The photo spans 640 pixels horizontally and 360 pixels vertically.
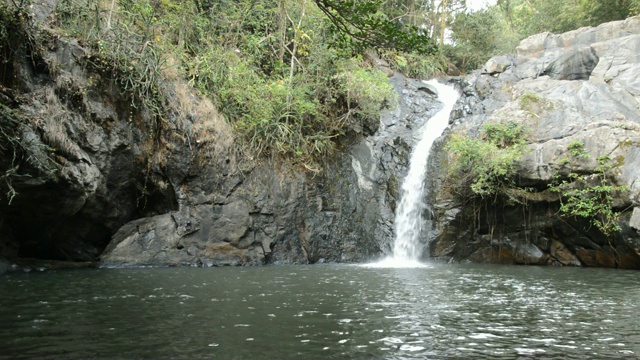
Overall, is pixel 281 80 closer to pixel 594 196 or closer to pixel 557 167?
pixel 557 167

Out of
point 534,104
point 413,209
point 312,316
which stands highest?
point 534,104

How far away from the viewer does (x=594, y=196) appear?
36.1 ft

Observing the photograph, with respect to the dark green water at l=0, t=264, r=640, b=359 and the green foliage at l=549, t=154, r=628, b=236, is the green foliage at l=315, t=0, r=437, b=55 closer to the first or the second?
the dark green water at l=0, t=264, r=640, b=359

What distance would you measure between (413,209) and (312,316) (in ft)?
27.0

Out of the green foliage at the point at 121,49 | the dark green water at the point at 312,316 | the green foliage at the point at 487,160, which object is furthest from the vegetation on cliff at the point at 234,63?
the dark green water at the point at 312,316

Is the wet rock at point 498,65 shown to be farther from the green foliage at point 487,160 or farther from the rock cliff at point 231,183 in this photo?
the green foliage at point 487,160

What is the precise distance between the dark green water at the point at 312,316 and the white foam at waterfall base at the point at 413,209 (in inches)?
141

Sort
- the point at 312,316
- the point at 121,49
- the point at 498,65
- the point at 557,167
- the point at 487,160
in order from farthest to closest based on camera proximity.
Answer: the point at 498,65 < the point at 487,160 < the point at 557,167 < the point at 121,49 < the point at 312,316

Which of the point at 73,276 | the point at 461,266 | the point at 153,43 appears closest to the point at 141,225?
the point at 73,276

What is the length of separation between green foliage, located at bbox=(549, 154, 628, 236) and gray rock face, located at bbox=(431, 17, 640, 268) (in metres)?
0.13

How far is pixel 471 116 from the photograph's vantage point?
15195mm

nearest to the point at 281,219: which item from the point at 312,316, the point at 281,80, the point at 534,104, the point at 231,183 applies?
the point at 231,183

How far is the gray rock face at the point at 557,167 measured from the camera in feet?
36.6

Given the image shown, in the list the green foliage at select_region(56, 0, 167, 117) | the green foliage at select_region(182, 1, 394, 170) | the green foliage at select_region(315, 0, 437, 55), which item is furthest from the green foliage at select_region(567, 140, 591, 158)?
the green foliage at select_region(56, 0, 167, 117)
